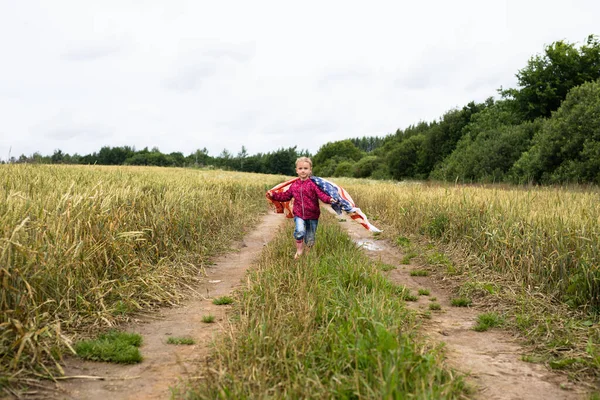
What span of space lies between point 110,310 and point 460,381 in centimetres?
398

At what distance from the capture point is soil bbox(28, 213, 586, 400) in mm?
3568

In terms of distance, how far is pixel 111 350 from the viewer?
13.8 feet

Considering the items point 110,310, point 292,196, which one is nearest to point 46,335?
point 110,310

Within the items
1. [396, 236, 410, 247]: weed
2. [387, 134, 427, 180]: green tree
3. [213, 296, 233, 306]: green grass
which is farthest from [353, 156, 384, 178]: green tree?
[213, 296, 233, 306]: green grass

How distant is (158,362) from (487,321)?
13.2 feet

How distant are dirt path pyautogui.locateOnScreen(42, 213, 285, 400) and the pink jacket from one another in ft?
6.75

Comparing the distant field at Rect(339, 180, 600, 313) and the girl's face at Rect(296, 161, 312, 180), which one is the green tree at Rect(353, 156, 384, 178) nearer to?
the distant field at Rect(339, 180, 600, 313)

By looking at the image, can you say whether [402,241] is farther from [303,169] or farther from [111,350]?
[111,350]

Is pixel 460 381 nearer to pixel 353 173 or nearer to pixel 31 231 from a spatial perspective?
pixel 31 231

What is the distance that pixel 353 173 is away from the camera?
320 feet

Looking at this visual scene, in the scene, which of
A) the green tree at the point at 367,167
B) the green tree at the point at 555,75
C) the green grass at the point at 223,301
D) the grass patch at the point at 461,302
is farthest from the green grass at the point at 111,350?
the green tree at the point at 367,167

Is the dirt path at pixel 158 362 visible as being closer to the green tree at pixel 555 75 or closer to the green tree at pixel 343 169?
the green tree at pixel 555 75

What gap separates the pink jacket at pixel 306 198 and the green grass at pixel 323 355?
291 centimetres

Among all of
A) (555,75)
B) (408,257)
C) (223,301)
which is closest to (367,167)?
(555,75)
